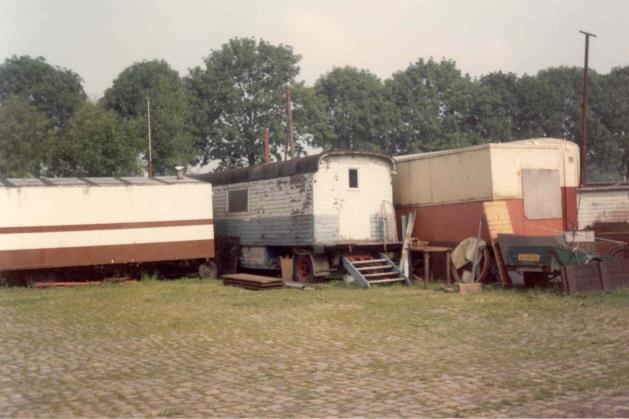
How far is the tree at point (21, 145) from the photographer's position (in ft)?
129

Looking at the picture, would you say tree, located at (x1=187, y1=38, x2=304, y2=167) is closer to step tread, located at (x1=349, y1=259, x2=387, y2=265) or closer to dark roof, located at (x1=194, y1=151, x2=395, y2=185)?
dark roof, located at (x1=194, y1=151, x2=395, y2=185)

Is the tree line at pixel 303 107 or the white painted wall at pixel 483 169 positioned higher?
the tree line at pixel 303 107

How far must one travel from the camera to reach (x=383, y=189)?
20.8 m

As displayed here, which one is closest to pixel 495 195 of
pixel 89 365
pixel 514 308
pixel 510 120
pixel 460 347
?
pixel 514 308

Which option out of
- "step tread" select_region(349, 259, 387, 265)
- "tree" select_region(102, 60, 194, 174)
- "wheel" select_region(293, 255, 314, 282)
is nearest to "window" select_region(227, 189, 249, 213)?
"wheel" select_region(293, 255, 314, 282)

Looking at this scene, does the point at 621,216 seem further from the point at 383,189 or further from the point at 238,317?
the point at 238,317

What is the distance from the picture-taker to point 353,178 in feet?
67.2

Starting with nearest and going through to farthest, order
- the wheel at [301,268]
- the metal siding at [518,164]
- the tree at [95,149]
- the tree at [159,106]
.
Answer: the metal siding at [518,164] < the wheel at [301,268] < the tree at [95,149] < the tree at [159,106]

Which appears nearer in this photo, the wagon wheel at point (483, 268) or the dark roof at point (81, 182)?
the wagon wheel at point (483, 268)

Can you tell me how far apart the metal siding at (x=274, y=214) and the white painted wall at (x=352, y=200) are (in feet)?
1.18

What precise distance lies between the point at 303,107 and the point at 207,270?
32.5 meters

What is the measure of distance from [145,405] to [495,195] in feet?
43.9

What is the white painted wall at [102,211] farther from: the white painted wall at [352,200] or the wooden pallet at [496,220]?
the wooden pallet at [496,220]

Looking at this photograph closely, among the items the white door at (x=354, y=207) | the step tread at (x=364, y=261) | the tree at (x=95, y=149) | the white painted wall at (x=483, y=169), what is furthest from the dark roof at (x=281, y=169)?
the tree at (x=95, y=149)
